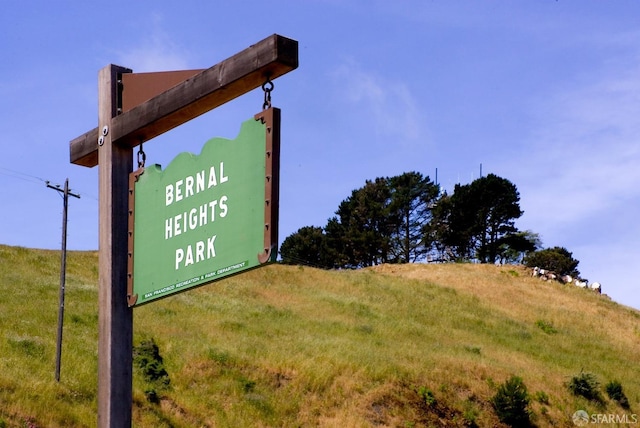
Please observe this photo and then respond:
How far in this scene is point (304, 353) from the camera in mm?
36281

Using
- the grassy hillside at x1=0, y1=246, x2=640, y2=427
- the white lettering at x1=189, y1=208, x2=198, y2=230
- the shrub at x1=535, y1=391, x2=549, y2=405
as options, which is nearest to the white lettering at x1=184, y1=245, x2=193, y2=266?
the white lettering at x1=189, y1=208, x2=198, y2=230

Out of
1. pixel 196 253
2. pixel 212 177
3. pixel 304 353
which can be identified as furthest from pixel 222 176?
pixel 304 353

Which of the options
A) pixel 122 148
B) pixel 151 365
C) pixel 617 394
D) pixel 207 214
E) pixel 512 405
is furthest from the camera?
pixel 617 394

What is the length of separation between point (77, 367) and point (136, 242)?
2480 centimetres

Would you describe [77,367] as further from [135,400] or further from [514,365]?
[514,365]

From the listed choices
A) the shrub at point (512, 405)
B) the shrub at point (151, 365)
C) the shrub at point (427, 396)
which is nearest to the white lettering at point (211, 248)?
the shrub at point (151, 365)

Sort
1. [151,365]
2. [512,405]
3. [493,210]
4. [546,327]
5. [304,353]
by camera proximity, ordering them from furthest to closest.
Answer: [493,210] < [546,327] < [304,353] < [512,405] < [151,365]

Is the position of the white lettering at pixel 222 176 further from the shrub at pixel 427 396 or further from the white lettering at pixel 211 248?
the shrub at pixel 427 396

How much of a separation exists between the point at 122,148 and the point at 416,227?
291ft

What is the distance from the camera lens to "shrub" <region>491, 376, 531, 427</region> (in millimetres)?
34375

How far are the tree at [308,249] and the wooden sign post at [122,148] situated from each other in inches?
3350

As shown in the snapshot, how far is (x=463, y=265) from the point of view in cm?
7519

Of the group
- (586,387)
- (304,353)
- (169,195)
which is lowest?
(586,387)

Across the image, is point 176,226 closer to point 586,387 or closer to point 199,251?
point 199,251
